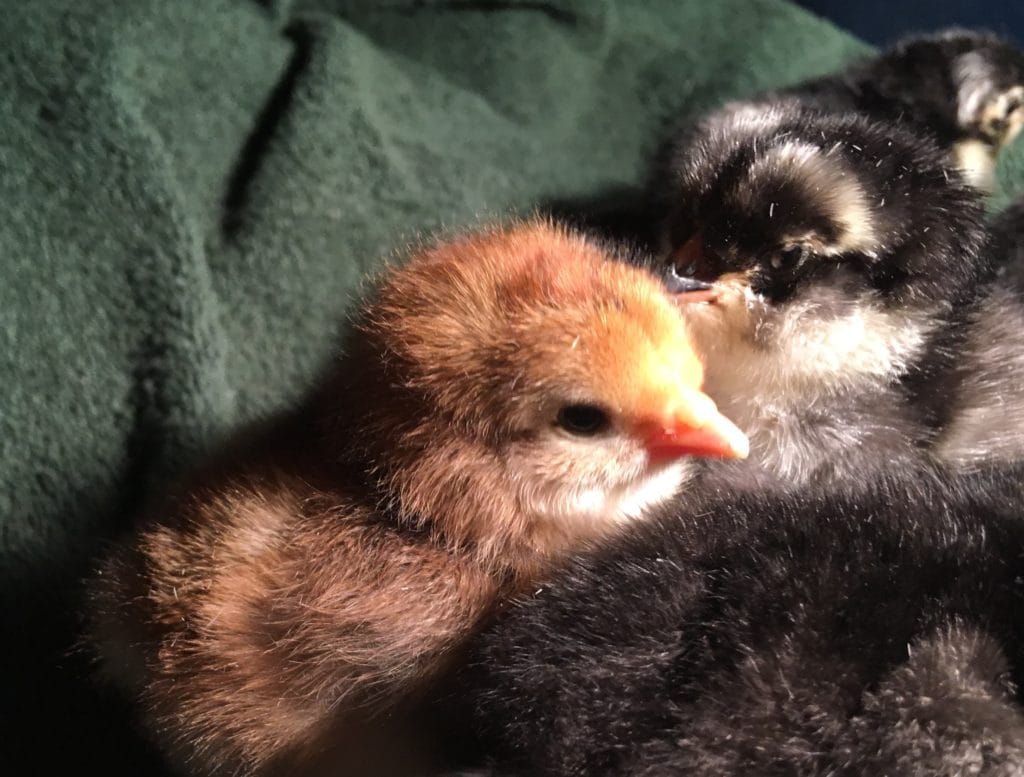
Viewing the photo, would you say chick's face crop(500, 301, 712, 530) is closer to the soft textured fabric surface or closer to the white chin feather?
the white chin feather

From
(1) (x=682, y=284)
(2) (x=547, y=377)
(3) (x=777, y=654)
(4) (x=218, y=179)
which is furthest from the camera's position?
(4) (x=218, y=179)

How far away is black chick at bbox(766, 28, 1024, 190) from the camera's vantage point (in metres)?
1.25

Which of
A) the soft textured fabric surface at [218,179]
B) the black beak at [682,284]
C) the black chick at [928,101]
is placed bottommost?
the soft textured fabric surface at [218,179]

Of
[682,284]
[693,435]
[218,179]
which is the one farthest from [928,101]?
[218,179]

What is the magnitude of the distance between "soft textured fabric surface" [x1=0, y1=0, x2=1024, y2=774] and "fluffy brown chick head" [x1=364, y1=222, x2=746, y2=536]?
433 mm

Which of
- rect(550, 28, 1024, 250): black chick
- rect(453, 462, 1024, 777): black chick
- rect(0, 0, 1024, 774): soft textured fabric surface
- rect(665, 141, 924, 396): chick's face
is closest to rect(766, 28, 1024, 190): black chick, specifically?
rect(550, 28, 1024, 250): black chick

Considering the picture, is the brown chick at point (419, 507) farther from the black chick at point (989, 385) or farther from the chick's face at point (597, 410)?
the black chick at point (989, 385)

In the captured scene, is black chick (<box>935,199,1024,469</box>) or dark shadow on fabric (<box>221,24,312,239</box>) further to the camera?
dark shadow on fabric (<box>221,24,312,239</box>)

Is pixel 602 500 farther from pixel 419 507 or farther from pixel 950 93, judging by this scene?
pixel 950 93

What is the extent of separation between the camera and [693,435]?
2.33ft

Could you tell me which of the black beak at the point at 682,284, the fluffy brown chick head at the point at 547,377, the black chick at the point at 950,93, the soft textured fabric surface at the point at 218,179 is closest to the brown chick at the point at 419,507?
the fluffy brown chick head at the point at 547,377

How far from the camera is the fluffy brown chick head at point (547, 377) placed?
2.27ft

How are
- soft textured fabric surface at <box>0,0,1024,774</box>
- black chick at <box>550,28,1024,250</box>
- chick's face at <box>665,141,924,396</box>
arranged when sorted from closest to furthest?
chick's face at <box>665,141,924,396</box>, soft textured fabric surface at <box>0,0,1024,774</box>, black chick at <box>550,28,1024,250</box>

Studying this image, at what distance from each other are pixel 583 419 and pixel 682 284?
241 millimetres
